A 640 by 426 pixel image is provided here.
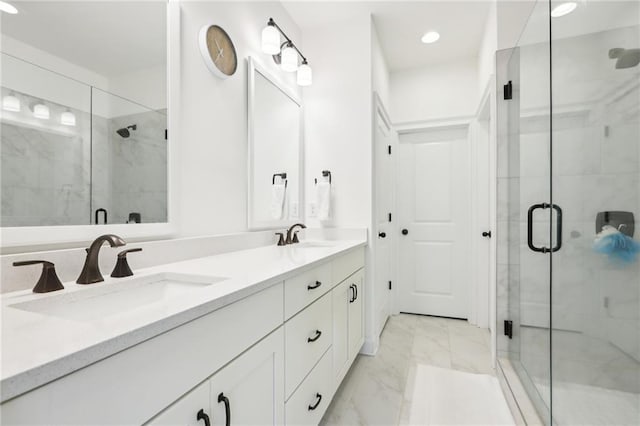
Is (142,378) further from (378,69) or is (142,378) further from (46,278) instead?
(378,69)

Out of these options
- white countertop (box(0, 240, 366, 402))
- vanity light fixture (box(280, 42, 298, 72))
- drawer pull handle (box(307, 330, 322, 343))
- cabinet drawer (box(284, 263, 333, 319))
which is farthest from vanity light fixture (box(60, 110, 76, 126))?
vanity light fixture (box(280, 42, 298, 72))

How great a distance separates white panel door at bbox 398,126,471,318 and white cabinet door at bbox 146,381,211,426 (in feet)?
9.26

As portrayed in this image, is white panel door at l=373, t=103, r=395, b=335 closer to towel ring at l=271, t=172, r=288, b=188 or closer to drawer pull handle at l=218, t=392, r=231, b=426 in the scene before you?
towel ring at l=271, t=172, r=288, b=188

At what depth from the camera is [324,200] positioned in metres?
2.35

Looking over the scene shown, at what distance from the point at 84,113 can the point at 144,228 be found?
0.44 meters

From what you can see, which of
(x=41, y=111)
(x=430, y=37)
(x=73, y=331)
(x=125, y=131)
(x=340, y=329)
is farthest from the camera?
(x=430, y=37)

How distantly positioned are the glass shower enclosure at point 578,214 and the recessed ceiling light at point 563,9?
1 centimetres

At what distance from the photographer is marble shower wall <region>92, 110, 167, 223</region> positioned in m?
1.01

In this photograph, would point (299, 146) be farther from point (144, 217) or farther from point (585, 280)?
point (585, 280)

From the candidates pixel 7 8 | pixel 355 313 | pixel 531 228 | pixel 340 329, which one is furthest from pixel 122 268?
pixel 531 228

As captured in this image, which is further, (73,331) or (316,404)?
(316,404)

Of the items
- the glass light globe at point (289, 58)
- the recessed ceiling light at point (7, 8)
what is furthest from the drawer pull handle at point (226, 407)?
the glass light globe at point (289, 58)

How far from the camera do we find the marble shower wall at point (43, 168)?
0.78 metres

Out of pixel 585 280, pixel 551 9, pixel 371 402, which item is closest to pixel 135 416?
pixel 371 402
